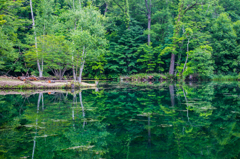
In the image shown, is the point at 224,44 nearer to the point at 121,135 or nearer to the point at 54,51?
the point at 54,51

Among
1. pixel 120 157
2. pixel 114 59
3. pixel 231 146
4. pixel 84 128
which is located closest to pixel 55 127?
pixel 84 128

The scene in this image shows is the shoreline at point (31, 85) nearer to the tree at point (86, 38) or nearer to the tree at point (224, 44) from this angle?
the tree at point (86, 38)

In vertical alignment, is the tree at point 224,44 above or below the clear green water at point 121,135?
above

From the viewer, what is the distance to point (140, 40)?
35969 millimetres

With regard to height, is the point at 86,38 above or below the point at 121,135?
above

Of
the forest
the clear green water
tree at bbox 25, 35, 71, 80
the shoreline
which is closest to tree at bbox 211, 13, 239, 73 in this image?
the forest

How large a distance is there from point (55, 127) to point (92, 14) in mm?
17418

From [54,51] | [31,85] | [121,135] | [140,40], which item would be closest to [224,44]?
[140,40]

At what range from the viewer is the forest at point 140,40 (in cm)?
2616

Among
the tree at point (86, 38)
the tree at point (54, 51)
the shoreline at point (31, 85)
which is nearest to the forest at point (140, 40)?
the tree at point (54, 51)

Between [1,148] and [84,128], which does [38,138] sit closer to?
[1,148]

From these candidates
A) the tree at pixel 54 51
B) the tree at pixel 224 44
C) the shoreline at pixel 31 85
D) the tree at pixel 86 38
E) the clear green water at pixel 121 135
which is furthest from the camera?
the tree at pixel 224 44

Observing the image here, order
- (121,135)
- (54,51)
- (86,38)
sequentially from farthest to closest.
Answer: (54,51) < (86,38) < (121,135)

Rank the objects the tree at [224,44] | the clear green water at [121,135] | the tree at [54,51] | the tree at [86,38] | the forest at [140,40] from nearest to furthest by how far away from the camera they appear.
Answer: the clear green water at [121,135] < the tree at [86,38] < the tree at [54,51] < the forest at [140,40] < the tree at [224,44]
